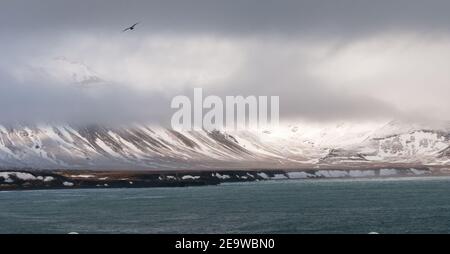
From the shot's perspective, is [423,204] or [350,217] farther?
[423,204]

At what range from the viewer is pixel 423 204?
453ft

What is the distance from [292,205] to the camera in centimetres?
13938

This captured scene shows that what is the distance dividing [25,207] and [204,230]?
65938 mm
